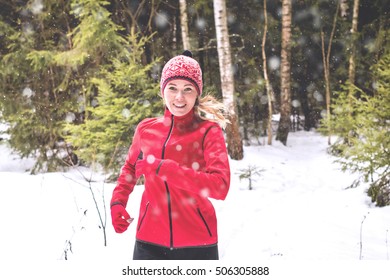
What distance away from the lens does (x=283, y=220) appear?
5488mm

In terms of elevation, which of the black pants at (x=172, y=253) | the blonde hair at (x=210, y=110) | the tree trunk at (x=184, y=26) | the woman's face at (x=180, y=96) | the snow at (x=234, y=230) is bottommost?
the snow at (x=234, y=230)

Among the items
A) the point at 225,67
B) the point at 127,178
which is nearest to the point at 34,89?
the point at 225,67

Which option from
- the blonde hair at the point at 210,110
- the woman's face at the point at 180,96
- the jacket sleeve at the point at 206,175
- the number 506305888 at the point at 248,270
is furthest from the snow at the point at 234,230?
the woman's face at the point at 180,96

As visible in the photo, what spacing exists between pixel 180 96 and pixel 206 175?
1.77ft

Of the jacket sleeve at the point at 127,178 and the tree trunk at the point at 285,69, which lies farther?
the tree trunk at the point at 285,69

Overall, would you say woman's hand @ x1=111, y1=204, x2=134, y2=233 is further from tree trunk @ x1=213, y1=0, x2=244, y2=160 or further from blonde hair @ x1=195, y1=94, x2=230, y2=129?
tree trunk @ x1=213, y1=0, x2=244, y2=160

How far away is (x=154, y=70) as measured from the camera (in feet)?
38.9

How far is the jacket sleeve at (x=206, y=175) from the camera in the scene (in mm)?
1818

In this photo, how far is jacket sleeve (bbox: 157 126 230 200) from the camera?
71.6 inches

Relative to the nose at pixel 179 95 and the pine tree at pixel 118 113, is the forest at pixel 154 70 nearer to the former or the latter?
the pine tree at pixel 118 113

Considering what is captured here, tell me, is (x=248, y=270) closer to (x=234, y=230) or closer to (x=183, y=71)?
(x=183, y=71)

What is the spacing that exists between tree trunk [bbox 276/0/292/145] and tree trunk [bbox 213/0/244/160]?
453 cm

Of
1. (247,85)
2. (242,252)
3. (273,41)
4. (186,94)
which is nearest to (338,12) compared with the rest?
(273,41)

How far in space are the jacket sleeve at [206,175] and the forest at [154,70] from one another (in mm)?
4287
